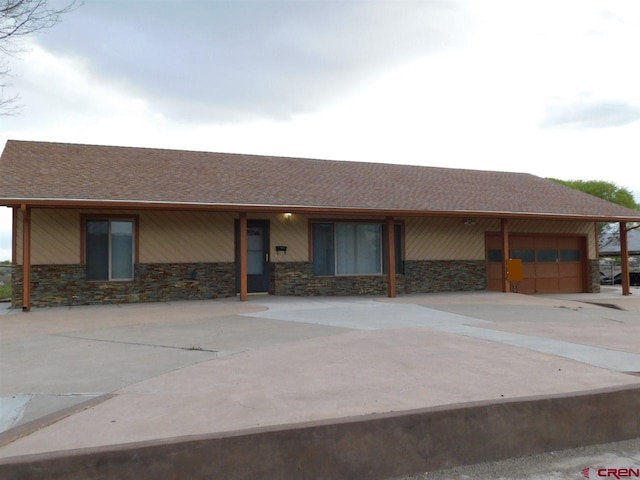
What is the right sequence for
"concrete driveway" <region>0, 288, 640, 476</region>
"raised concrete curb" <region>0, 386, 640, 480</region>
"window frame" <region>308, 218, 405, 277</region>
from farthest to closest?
"window frame" <region>308, 218, 405, 277</region>, "concrete driveway" <region>0, 288, 640, 476</region>, "raised concrete curb" <region>0, 386, 640, 480</region>

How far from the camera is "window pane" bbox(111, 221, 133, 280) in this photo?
1386 cm

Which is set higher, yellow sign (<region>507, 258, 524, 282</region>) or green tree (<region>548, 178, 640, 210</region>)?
green tree (<region>548, 178, 640, 210</region>)

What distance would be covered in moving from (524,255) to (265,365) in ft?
46.8

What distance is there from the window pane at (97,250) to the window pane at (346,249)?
6409 mm

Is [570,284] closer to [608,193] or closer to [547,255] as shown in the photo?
[547,255]

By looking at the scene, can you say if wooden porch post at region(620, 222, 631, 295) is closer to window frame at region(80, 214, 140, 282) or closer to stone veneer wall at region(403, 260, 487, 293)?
stone veneer wall at region(403, 260, 487, 293)

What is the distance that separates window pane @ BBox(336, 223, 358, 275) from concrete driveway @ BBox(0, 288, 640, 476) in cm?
454

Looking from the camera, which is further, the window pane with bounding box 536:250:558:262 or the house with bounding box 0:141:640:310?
the window pane with bounding box 536:250:558:262

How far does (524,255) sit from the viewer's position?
18.4 m

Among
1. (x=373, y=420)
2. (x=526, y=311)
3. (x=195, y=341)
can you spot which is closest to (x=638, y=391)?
(x=373, y=420)

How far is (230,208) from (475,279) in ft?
28.9

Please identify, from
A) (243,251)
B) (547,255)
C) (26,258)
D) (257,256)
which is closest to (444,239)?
(547,255)

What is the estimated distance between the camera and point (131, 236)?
14008mm

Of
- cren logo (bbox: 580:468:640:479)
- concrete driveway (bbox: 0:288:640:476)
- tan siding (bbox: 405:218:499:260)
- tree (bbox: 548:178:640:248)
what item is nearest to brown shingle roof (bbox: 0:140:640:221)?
tan siding (bbox: 405:218:499:260)
